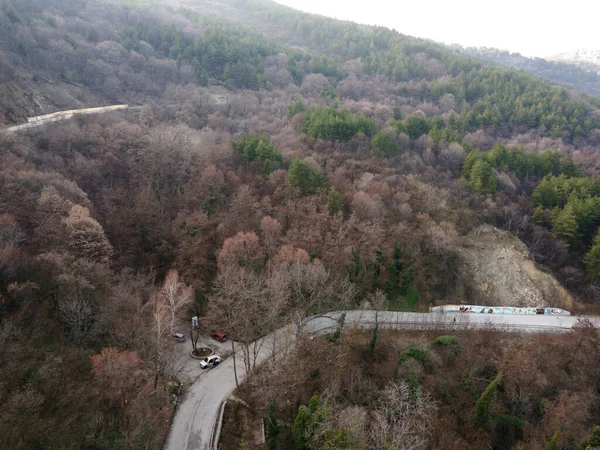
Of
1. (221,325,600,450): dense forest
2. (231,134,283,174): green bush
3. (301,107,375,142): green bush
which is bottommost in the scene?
(221,325,600,450): dense forest

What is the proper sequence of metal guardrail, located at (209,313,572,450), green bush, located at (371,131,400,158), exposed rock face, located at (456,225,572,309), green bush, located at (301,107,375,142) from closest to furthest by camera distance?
metal guardrail, located at (209,313,572,450) < exposed rock face, located at (456,225,572,309) < green bush, located at (371,131,400,158) < green bush, located at (301,107,375,142)

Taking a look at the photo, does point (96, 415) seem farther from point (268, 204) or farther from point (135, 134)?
point (135, 134)

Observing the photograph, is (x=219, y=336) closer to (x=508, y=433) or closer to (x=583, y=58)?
(x=508, y=433)

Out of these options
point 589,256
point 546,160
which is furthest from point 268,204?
point 546,160

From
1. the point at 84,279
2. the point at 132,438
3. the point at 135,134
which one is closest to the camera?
the point at 132,438

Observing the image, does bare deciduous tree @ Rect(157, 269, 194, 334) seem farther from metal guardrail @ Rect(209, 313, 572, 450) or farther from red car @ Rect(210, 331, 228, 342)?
metal guardrail @ Rect(209, 313, 572, 450)

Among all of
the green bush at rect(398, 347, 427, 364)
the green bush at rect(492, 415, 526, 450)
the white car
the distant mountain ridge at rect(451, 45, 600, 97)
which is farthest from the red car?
the distant mountain ridge at rect(451, 45, 600, 97)
